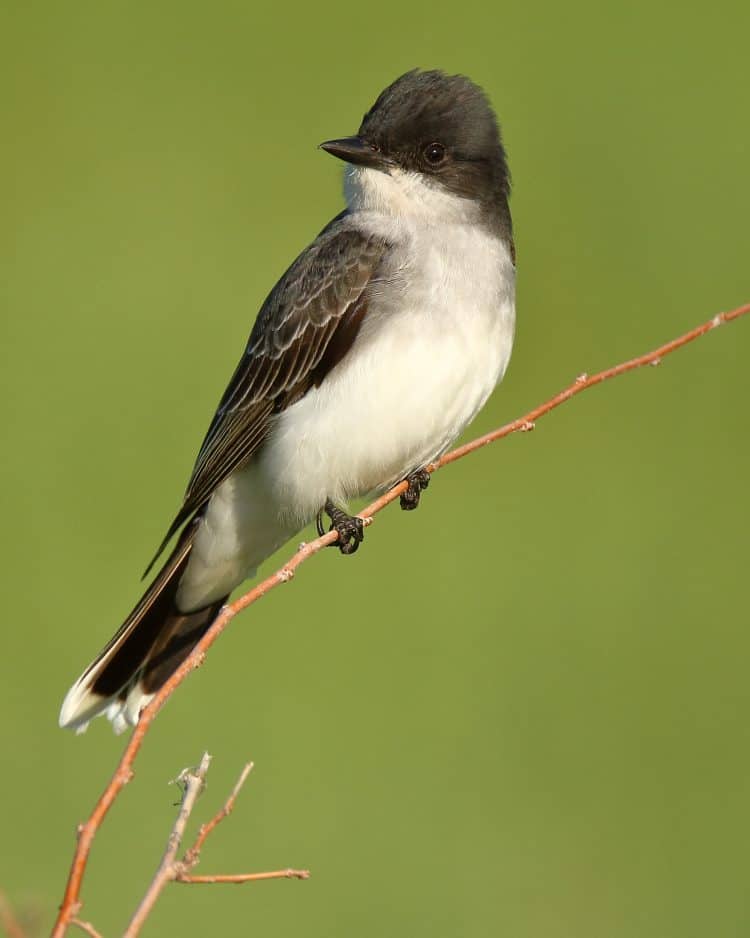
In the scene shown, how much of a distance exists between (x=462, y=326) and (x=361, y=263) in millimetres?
368

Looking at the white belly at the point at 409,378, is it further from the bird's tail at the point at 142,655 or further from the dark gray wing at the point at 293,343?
the bird's tail at the point at 142,655

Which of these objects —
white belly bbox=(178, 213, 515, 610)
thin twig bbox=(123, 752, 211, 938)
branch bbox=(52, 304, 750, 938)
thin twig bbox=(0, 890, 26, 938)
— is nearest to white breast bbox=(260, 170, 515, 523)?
white belly bbox=(178, 213, 515, 610)

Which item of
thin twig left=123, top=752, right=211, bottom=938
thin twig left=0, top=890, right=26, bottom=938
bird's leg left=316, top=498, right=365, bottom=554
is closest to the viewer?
thin twig left=123, top=752, right=211, bottom=938

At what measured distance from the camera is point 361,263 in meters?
4.43

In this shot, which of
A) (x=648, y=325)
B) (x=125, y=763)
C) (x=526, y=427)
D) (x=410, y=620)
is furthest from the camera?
(x=648, y=325)

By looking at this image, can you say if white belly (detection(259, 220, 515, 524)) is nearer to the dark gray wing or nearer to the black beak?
the dark gray wing

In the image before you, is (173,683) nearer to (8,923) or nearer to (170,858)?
(170,858)

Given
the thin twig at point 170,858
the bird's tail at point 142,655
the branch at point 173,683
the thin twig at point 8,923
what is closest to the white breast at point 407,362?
the bird's tail at point 142,655

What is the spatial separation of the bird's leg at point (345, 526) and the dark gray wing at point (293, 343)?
1.00 feet

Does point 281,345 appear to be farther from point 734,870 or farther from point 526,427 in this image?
point 734,870

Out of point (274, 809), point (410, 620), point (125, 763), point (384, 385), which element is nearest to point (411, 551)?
point (410, 620)

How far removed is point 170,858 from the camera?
204 centimetres

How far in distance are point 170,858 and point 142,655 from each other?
270 centimetres

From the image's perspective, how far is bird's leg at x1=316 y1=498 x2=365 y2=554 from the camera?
436cm
